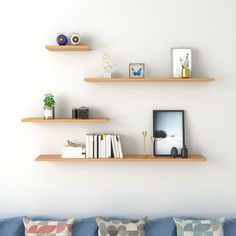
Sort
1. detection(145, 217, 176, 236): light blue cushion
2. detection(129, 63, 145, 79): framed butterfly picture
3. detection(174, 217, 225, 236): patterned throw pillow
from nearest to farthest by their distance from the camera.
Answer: detection(174, 217, 225, 236): patterned throw pillow
detection(145, 217, 176, 236): light blue cushion
detection(129, 63, 145, 79): framed butterfly picture

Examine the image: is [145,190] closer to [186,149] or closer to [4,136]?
[186,149]

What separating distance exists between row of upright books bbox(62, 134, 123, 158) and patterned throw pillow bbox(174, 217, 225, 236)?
2.36 ft

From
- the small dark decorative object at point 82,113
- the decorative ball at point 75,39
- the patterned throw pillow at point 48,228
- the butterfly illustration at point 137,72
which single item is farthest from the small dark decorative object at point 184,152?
the decorative ball at point 75,39

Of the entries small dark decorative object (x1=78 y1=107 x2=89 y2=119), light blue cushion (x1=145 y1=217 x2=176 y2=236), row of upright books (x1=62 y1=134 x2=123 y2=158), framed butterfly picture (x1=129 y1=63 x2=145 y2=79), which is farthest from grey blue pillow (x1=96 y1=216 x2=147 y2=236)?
framed butterfly picture (x1=129 y1=63 x2=145 y2=79)

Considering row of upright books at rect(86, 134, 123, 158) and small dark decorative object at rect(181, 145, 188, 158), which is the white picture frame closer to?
small dark decorative object at rect(181, 145, 188, 158)

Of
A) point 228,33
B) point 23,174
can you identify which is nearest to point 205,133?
point 228,33

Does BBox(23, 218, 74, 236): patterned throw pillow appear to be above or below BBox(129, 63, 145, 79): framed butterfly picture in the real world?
below

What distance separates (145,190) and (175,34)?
132 cm

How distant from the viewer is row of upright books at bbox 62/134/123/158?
9.72 ft

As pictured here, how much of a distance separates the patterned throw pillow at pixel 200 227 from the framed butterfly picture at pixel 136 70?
3.96ft

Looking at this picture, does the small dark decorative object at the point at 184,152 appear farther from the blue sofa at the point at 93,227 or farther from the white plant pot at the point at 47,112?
the white plant pot at the point at 47,112

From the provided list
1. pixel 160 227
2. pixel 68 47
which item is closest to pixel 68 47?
pixel 68 47

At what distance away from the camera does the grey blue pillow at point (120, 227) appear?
111 inches

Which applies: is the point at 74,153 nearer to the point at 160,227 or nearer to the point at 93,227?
the point at 93,227
